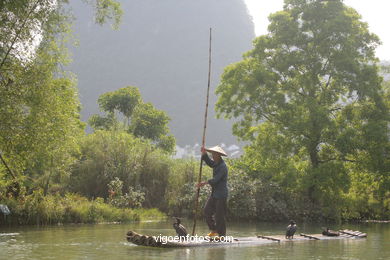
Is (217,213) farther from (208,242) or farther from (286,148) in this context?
(286,148)

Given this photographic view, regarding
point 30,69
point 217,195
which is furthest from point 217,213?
point 30,69

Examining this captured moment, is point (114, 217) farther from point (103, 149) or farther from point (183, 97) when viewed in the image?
point (183, 97)

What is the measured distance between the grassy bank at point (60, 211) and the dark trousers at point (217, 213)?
897 centimetres

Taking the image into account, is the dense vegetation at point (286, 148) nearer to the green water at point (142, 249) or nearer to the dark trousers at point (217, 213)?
the green water at point (142, 249)

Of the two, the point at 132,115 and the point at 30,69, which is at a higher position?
the point at 132,115

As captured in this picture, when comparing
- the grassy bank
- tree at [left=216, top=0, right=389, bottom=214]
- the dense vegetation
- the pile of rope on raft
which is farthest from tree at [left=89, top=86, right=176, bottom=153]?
the pile of rope on raft

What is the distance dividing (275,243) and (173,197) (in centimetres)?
1468

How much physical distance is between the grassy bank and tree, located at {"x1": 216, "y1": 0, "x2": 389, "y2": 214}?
840 cm

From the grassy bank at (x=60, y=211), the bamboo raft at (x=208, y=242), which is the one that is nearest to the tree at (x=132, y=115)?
the grassy bank at (x=60, y=211)

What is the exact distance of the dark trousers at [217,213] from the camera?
47.6 ft

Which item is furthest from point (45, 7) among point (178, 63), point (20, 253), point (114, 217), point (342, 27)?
point (178, 63)

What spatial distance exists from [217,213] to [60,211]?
966 centimetres

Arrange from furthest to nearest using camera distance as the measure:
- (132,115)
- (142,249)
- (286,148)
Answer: (132,115)
(286,148)
(142,249)

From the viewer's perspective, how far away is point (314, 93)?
28.6 meters
